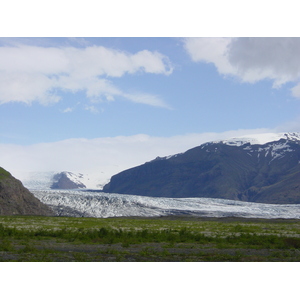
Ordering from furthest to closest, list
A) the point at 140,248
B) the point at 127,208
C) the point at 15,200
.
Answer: the point at 127,208 → the point at 15,200 → the point at 140,248

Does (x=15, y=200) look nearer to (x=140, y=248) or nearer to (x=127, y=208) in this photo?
(x=127, y=208)

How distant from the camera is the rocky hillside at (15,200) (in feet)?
335

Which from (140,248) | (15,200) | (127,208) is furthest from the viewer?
(127,208)

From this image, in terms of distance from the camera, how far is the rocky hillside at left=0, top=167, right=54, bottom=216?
4026 inches

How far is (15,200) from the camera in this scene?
348 ft

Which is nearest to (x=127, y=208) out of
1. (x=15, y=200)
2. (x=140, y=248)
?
(x=15, y=200)

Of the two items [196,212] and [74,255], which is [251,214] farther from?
[74,255]

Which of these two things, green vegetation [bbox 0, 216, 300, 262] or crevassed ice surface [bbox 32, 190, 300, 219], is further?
crevassed ice surface [bbox 32, 190, 300, 219]

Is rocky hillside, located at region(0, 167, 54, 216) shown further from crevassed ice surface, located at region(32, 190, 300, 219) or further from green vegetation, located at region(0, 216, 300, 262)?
green vegetation, located at region(0, 216, 300, 262)

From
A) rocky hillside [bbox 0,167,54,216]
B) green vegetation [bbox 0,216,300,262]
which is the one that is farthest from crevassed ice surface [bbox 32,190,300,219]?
green vegetation [bbox 0,216,300,262]

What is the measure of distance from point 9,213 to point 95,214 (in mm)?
34468

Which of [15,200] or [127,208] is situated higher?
[15,200]

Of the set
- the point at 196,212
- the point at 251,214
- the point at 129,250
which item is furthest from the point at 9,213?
the point at 129,250

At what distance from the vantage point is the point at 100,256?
72.9ft
